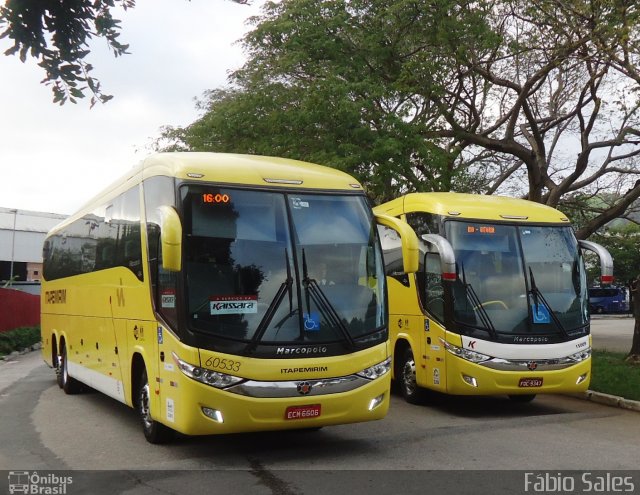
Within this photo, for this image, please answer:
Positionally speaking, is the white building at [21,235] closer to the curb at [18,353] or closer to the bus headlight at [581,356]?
the curb at [18,353]

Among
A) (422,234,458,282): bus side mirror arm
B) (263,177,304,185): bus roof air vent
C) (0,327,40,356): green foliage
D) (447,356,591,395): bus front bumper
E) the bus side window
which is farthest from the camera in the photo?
(0,327,40,356): green foliage

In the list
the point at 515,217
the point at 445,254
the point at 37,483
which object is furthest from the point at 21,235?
the point at 37,483

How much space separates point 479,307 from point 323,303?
371 centimetres

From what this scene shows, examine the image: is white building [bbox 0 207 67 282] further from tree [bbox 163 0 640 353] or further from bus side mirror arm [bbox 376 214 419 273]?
bus side mirror arm [bbox 376 214 419 273]

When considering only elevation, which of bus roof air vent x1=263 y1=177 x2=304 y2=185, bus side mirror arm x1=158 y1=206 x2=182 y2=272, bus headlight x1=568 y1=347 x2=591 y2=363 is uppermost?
bus roof air vent x1=263 y1=177 x2=304 y2=185

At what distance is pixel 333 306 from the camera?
789 cm

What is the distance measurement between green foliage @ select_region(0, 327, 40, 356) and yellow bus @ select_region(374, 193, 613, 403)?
17.2m

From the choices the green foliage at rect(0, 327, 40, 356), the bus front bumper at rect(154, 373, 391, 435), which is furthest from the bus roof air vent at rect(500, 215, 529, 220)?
the green foliage at rect(0, 327, 40, 356)

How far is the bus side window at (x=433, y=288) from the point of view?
11.1 meters

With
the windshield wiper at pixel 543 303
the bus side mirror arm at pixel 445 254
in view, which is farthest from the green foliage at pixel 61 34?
the windshield wiper at pixel 543 303

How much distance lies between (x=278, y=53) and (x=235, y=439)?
16.4m

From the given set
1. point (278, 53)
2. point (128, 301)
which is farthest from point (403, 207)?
point (278, 53)

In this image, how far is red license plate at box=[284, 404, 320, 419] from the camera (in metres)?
7.51

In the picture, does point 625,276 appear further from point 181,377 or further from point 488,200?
point 181,377
